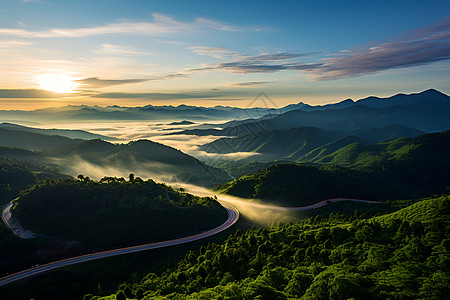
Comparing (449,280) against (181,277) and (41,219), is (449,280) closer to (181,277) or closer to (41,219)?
(181,277)

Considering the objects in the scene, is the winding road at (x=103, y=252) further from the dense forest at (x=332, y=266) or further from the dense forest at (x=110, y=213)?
the dense forest at (x=332, y=266)

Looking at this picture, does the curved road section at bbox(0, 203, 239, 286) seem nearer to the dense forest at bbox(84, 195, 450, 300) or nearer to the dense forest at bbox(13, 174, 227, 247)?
the dense forest at bbox(13, 174, 227, 247)

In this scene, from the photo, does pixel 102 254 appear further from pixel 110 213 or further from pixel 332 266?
pixel 332 266

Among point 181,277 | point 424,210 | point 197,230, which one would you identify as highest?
point 424,210

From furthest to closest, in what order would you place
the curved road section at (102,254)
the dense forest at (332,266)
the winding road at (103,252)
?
the winding road at (103,252)
the curved road section at (102,254)
the dense forest at (332,266)

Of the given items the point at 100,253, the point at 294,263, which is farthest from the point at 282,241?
the point at 100,253

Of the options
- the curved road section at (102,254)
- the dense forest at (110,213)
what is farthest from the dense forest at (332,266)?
the dense forest at (110,213)
